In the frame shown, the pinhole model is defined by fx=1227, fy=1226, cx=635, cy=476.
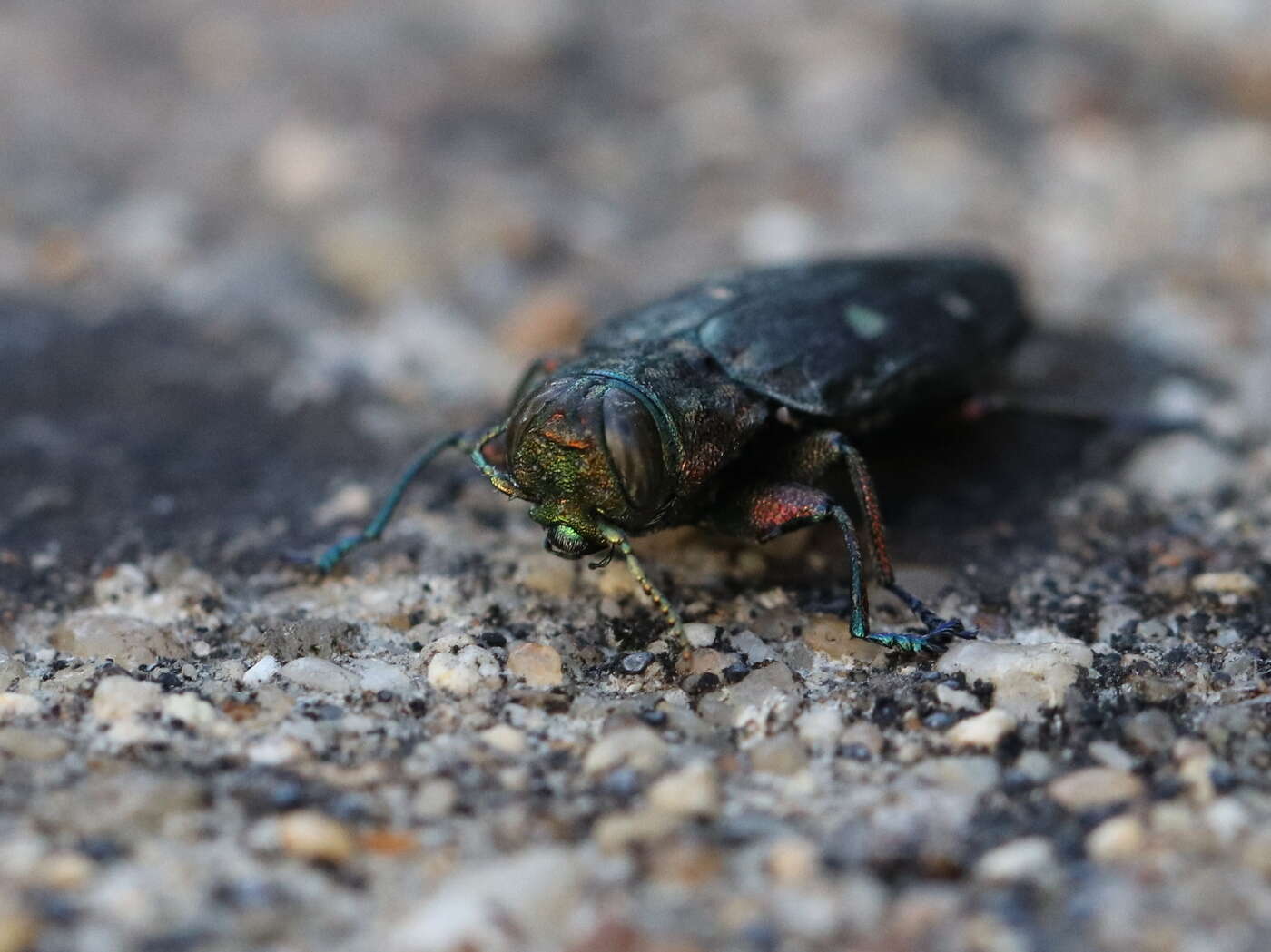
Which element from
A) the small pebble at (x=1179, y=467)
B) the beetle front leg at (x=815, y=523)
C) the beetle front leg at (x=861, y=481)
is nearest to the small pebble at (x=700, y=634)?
the beetle front leg at (x=815, y=523)

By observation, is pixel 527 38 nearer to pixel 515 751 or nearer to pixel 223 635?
Answer: pixel 223 635

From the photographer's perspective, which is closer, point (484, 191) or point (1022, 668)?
point (1022, 668)

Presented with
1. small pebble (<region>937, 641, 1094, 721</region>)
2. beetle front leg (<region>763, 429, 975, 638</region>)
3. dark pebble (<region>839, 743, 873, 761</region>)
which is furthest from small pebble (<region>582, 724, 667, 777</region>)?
beetle front leg (<region>763, 429, 975, 638</region>)

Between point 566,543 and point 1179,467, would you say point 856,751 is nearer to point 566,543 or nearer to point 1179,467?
point 566,543

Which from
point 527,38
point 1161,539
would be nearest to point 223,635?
point 1161,539

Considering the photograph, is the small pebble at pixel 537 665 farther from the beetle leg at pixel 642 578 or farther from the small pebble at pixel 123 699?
the small pebble at pixel 123 699

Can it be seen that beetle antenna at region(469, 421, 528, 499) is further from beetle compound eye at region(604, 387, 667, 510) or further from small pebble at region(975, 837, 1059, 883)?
small pebble at region(975, 837, 1059, 883)

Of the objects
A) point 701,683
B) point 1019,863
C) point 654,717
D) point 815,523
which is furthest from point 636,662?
point 1019,863
